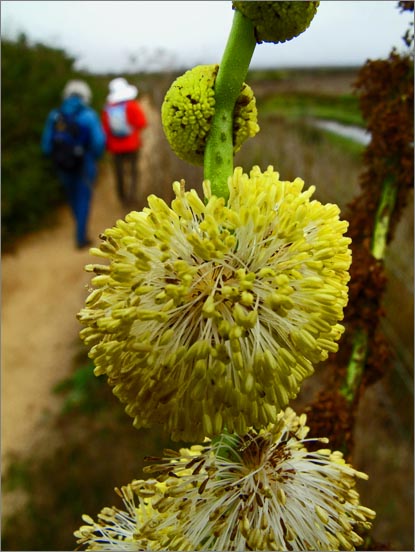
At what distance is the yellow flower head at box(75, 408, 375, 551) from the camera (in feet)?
2.09

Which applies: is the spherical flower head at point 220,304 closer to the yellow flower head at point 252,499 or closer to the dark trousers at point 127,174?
the yellow flower head at point 252,499

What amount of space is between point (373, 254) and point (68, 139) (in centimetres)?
409

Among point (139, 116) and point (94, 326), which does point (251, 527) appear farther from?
point (139, 116)

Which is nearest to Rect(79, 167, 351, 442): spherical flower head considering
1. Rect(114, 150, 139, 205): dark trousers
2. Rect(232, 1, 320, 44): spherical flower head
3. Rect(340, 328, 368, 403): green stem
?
Rect(232, 1, 320, 44): spherical flower head

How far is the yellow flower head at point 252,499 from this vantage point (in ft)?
2.09

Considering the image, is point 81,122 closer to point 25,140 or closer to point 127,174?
point 127,174

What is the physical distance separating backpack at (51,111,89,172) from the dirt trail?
63 centimetres

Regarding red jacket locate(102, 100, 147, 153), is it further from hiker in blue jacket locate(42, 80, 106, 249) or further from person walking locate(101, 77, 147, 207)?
hiker in blue jacket locate(42, 80, 106, 249)

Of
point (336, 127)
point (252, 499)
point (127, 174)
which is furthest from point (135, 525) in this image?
point (127, 174)

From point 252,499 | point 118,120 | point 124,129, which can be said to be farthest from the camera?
point 124,129

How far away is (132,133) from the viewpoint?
5.16m

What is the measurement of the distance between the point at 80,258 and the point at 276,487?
522 centimetres

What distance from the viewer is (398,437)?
324 cm

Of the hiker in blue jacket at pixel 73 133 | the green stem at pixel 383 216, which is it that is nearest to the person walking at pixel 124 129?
the hiker in blue jacket at pixel 73 133
